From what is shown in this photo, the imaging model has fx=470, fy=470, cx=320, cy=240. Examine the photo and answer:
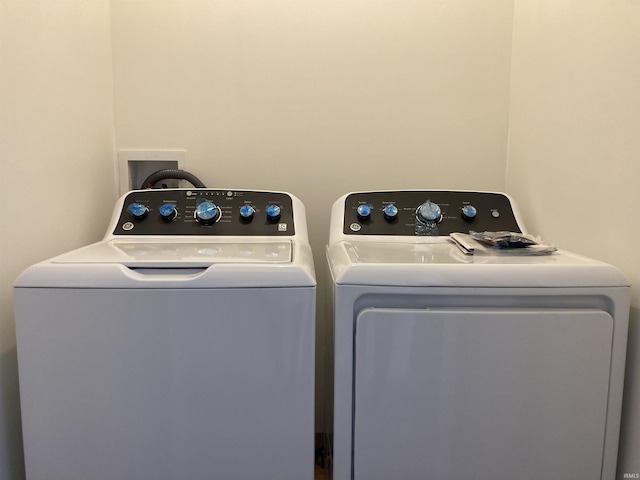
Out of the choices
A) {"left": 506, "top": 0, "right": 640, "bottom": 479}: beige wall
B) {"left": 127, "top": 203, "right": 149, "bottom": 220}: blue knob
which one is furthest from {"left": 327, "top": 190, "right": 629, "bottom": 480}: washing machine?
{"left": 127, "top": 203, "right": 149, "bottom": 220}: blue knob

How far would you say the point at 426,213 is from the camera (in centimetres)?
115

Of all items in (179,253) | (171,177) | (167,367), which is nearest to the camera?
(167,367)

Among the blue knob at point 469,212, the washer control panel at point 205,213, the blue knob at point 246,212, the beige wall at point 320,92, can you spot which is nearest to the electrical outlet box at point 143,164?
the beige wall at point 320,92

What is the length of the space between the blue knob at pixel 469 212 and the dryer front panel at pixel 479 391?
396 mm

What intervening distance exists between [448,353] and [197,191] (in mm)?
737

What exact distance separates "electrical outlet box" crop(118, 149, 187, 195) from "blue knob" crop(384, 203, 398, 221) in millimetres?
638

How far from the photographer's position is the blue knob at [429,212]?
3.78ft

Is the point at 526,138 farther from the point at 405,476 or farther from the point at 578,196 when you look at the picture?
the point at 405,476

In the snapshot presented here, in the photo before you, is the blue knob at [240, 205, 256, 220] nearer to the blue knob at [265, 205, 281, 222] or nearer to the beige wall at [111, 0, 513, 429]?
the blue knob at [265, 205, 281, 222]

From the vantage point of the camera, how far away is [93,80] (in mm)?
1277

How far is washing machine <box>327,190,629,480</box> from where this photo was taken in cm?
80

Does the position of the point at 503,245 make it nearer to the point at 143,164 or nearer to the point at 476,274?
the point at 476,274

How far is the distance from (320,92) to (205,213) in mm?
553

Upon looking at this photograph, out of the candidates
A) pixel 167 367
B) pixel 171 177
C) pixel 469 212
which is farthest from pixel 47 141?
pixel 469 212
